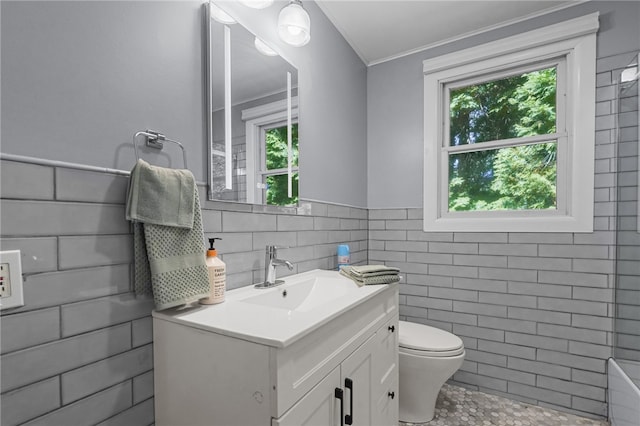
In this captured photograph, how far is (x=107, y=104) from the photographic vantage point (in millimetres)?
807

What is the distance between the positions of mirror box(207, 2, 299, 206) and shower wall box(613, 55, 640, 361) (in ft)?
6.07

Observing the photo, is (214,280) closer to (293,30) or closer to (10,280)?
(10,280)

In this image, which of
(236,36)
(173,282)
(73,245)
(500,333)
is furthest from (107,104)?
(500,333)

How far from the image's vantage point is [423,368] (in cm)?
162

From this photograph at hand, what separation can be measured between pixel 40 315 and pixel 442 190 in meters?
2.24

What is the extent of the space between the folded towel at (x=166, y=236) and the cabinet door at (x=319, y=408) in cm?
40

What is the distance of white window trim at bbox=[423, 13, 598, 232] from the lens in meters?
1.78

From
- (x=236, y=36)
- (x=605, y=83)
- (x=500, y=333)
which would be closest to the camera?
(x=236, y=36)

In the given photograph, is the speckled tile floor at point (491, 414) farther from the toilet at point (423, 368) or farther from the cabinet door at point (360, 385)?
the cabinet door at point (360, 385)

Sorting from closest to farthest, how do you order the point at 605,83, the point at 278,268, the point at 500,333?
the point at 278,268
the point at 605,83
the point at 500,333

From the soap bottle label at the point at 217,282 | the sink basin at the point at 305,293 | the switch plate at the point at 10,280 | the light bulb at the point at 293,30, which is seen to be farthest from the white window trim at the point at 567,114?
the switch plate at the point at 10,280

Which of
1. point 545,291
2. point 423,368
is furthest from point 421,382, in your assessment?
point 545,291

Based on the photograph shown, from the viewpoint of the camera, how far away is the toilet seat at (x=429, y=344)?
1609 mm

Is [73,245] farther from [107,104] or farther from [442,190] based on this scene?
[442,190]
